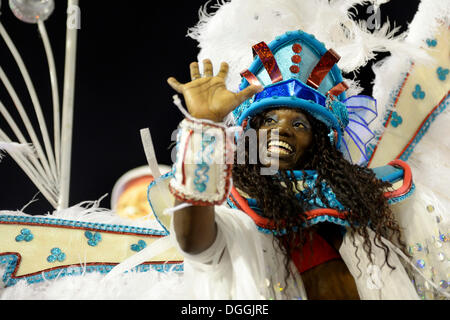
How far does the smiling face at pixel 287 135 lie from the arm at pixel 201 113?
410 millimetres

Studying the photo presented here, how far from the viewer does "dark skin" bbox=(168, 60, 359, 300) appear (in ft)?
3.64

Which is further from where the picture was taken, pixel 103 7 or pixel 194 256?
pixel 103 7

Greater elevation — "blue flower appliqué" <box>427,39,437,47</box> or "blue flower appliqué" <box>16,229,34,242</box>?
"blue flower appliqué" <box>427,39,437,47</box>

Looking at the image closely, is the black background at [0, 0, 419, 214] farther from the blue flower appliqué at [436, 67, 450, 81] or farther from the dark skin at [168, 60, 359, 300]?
the blue flower appliqué at [436, 67, 450, 81]

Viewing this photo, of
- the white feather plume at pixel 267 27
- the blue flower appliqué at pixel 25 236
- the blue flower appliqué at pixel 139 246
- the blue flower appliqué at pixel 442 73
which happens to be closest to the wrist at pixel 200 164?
the blue flower appliqué at pixel 139 246

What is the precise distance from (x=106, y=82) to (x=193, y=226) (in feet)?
4.63

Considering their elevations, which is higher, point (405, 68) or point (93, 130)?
point (405, 68)

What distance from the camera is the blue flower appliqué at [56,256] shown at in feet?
5.04

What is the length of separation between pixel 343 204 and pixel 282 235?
225 mm

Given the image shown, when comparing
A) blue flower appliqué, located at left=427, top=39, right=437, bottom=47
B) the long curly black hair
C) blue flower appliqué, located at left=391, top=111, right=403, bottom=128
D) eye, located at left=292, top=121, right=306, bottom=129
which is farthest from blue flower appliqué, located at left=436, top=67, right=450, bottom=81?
eye, located at left=292, top=121, right=306, bottom=129

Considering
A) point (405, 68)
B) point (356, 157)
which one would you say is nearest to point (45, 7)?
point (356, 157)

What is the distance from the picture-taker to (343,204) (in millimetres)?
1463

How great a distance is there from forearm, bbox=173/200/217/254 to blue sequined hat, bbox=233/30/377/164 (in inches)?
23.9
